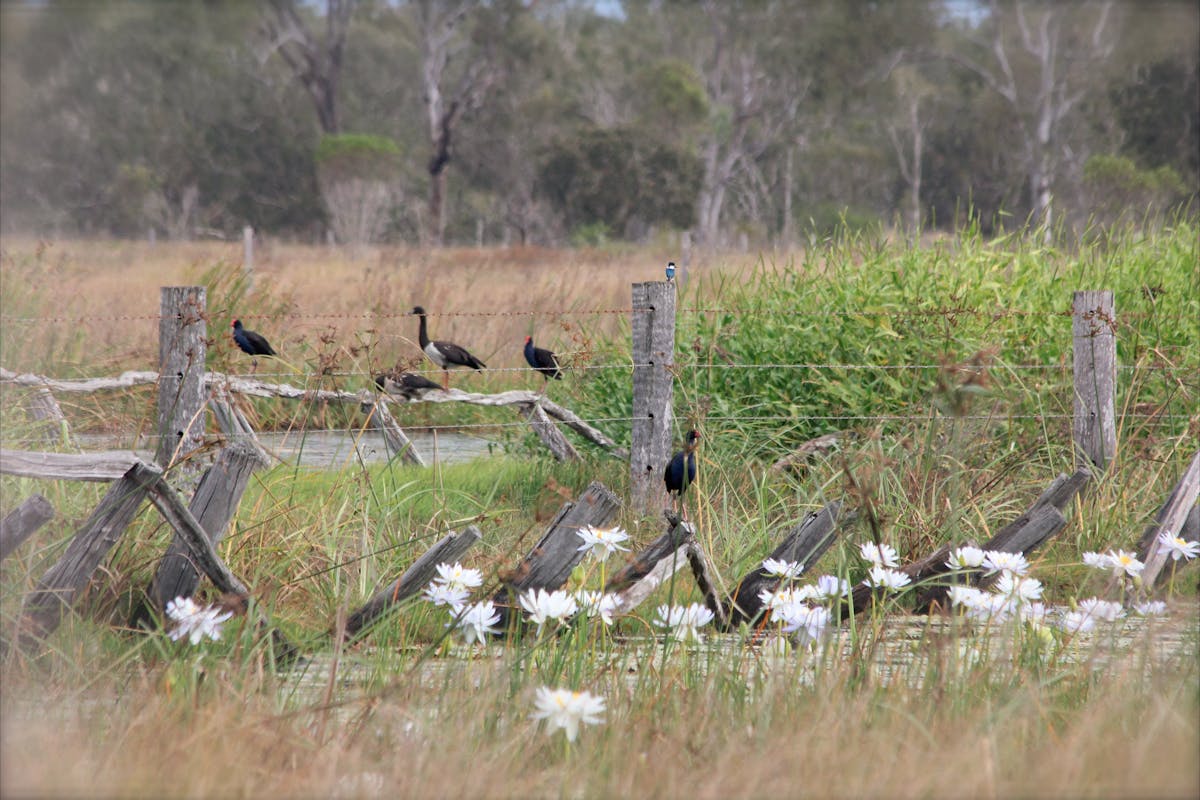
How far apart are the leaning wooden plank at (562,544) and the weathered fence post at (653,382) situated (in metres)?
2.10

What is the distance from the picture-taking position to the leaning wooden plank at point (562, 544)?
306cm

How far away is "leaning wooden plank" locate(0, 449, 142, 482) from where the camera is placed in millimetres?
2729

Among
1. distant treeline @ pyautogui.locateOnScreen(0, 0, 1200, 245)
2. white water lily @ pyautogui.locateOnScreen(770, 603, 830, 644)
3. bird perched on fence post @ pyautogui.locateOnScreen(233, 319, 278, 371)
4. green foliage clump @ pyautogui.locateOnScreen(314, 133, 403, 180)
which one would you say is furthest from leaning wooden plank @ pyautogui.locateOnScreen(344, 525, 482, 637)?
green foliage clump @ pyautogui.locateOnScreen(314, 133, 403, 180)

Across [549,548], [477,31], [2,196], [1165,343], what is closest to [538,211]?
[477,31]

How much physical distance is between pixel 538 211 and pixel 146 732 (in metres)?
33.3

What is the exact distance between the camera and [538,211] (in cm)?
3509

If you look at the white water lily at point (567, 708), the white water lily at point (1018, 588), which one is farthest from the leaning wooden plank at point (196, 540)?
→ the white water lily at point (1018, 588)

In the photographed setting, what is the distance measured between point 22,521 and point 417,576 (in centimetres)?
93

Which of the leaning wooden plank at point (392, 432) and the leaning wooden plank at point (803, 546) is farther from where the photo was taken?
the leaning wooden plank at point (392, 432)

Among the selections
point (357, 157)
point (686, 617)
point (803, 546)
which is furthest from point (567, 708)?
Result: point (357, 157)

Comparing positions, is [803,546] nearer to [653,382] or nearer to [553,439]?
[653,382]

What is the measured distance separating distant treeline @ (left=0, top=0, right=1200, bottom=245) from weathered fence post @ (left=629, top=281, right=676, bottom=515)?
2349cm

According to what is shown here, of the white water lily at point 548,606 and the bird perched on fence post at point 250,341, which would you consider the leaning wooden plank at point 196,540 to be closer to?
the white water lily at point 548,606

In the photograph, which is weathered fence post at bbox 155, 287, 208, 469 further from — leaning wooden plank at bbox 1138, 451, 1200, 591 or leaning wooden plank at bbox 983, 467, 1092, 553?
leaning wooden plank at bbox 1138, 451, 1200, 591
